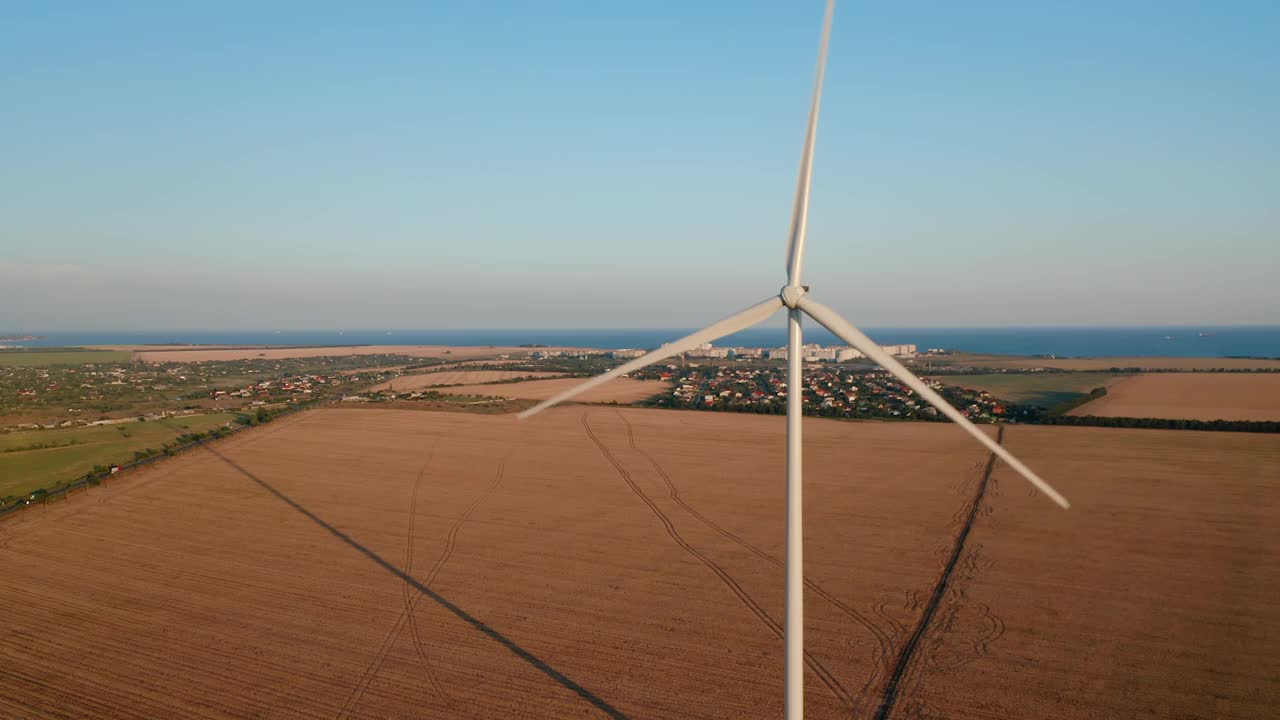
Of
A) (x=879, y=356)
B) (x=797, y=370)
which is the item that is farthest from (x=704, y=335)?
(x=879, y=356)

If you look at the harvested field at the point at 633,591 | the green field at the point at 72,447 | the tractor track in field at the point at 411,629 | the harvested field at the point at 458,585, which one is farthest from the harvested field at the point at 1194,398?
the green field at the point at 72,447

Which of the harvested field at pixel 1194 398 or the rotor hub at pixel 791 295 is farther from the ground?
the rotor hub at pixel 791 295

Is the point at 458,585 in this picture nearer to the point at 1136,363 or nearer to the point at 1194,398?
the point at 1194,398

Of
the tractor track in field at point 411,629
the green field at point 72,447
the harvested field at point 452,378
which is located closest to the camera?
the tractor track in field at point 411,629

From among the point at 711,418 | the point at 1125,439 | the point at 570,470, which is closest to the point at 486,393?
the point at 711,418

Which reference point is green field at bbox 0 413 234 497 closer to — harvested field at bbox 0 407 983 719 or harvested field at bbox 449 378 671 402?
harvested field at bbox 0 407 983 719

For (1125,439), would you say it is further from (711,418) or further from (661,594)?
(661,594)

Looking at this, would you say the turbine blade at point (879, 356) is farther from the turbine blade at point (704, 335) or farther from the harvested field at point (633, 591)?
the harvested field at point (633, 591)

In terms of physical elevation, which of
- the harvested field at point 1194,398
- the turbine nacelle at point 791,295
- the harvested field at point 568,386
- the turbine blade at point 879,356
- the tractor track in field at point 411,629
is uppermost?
the turbine nacelle at point 791,295
